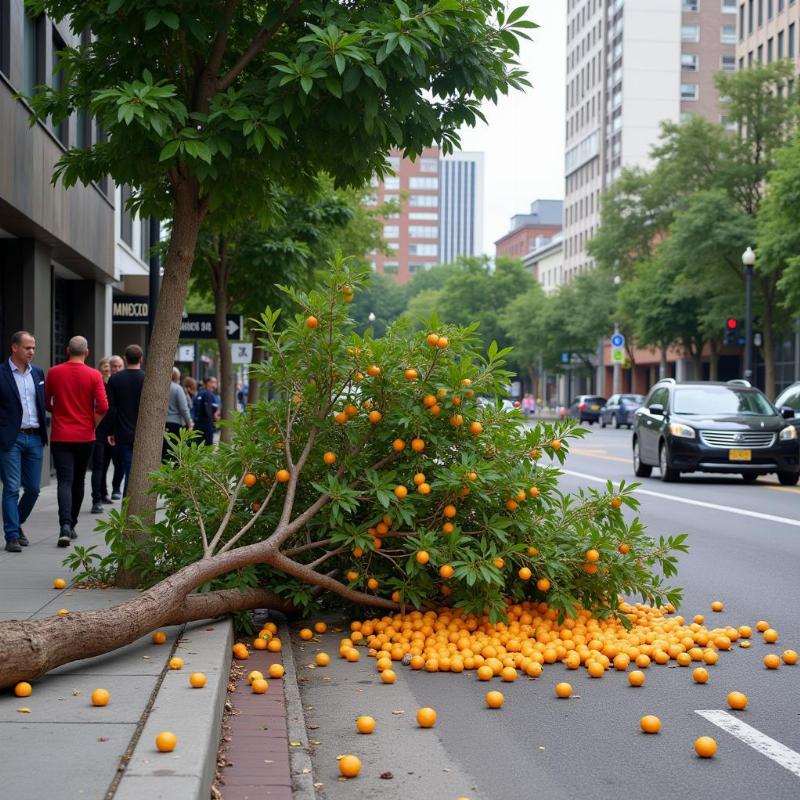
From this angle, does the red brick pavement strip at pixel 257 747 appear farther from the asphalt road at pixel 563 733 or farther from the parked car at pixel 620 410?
the parked car at pixel 620 410

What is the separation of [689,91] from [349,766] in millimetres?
103510

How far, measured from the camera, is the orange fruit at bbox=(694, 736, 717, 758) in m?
5.15

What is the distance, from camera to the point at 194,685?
550 cm

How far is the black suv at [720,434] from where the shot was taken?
68.7 ft

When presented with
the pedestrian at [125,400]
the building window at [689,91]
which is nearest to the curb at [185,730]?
the pedestrian at [125,400]

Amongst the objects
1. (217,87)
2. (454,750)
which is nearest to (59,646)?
(454,750)

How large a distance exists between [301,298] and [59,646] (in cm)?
300

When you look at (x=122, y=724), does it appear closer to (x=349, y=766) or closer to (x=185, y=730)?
(x=185, y=730)

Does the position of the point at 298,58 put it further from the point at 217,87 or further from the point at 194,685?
the point at 194,685

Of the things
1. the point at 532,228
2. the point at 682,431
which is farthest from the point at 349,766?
the point at 532,228

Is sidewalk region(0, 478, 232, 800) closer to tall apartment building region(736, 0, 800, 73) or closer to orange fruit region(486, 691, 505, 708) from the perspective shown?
orange fruit region(486, 691, 505, 708)

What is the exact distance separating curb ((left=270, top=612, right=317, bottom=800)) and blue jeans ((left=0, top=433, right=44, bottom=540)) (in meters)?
4.62

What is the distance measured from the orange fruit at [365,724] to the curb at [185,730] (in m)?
0.62

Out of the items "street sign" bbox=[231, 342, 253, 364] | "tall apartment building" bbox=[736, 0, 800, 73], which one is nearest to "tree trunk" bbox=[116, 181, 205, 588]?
Answer: "street sign" bbox=[231, 342, 253, 364]
